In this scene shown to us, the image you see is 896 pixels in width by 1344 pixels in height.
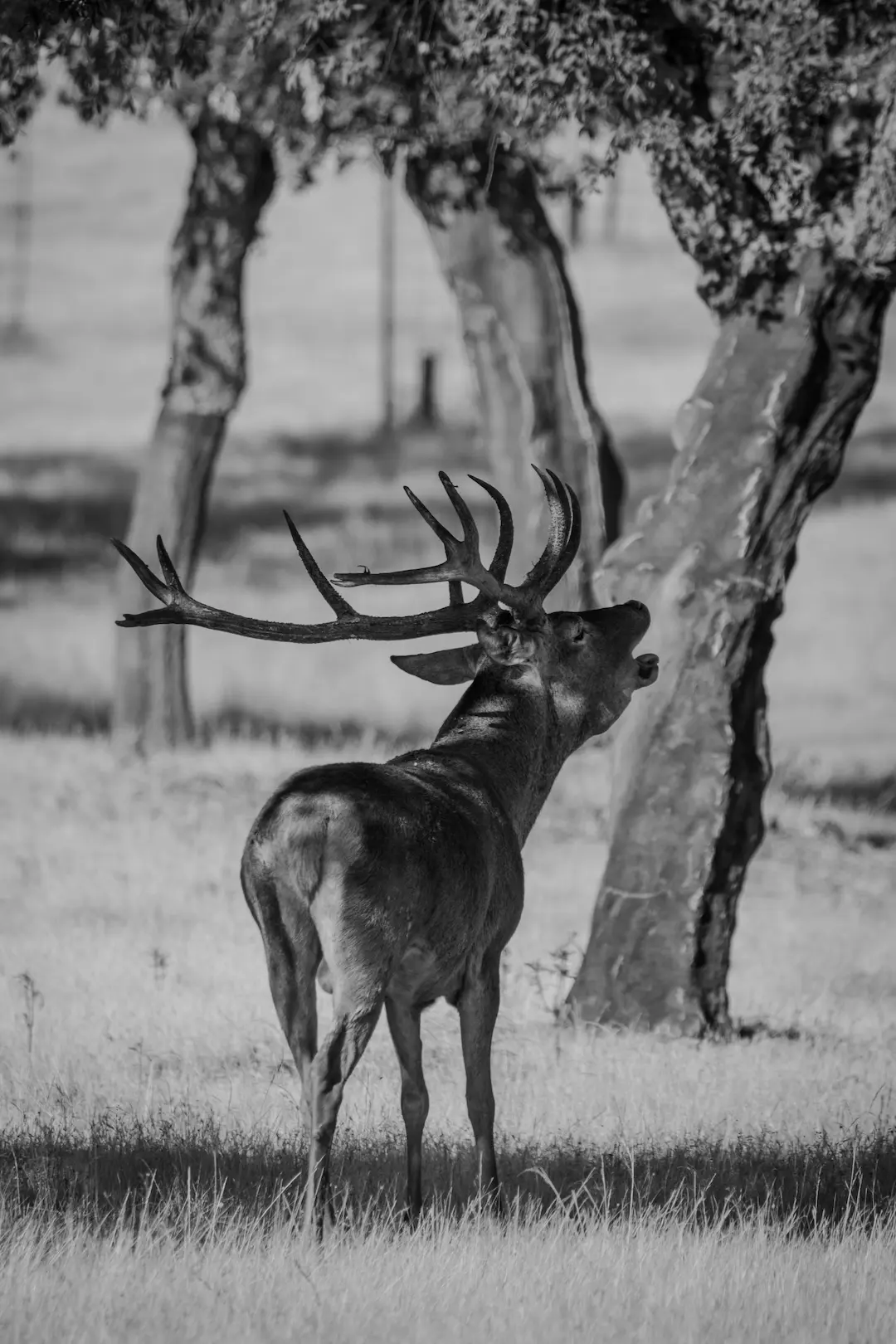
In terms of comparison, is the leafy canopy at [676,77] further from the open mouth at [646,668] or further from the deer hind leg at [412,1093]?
the deer hind leg at [412,1093]

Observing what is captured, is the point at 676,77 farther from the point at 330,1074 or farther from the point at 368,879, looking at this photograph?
the point at 330,1074

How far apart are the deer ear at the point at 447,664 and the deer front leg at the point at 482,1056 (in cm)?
114

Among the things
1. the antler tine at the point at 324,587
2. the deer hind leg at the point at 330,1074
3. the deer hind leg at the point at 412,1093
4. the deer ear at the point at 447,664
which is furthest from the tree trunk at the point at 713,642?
the deer hind leg at the point at 330,1074

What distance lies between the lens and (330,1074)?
5.74 meters

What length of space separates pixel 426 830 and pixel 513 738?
1.01 metres

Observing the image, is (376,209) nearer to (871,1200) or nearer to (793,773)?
(793,773)

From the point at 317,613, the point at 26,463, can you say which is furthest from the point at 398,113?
the point at 26,463

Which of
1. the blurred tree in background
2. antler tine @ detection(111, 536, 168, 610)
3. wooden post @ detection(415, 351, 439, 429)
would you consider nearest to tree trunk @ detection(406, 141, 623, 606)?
the blurred tree in background

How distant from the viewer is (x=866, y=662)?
1094 inches

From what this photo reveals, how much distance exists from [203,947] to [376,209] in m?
81.4

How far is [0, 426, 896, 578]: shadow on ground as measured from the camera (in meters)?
35.4

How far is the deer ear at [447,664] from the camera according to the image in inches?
275

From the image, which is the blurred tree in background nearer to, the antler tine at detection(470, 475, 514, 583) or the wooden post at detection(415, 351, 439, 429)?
the antler tine at detection(470, 475, 514, 583)

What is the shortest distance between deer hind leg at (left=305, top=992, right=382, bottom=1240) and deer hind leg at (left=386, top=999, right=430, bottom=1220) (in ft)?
1.39
